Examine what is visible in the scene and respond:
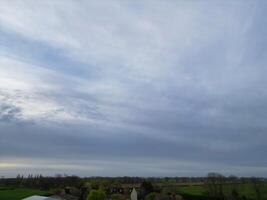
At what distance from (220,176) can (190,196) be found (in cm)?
3278

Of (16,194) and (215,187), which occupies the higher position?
(215,187)

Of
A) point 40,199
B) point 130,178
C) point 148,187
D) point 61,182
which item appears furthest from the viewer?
point 130,178

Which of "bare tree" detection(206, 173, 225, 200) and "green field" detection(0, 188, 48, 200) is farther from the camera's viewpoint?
"bare tree" detection(206, 173, 225, 200)

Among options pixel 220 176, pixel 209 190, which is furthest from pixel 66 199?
pixel 220 176

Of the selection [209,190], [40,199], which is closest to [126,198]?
[209,190]

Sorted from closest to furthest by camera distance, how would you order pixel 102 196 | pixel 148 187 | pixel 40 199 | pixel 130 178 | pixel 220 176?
pixel 40 199 < pixel 102 196 < pixel 148 187 < pixel 220 176 < pixel 130 178

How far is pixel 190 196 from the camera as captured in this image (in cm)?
8806

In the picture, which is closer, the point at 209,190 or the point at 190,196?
the point at 190,196

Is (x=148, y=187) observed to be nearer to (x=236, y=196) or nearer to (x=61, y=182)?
(x=236, y=196)

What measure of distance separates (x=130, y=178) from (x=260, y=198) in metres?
92.3

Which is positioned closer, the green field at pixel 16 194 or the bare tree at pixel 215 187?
the green field at pixel 16 194

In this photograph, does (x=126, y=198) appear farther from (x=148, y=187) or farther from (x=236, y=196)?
(x=236, y=196)

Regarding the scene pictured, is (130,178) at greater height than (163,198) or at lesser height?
greater

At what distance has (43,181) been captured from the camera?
150875 millimetres
